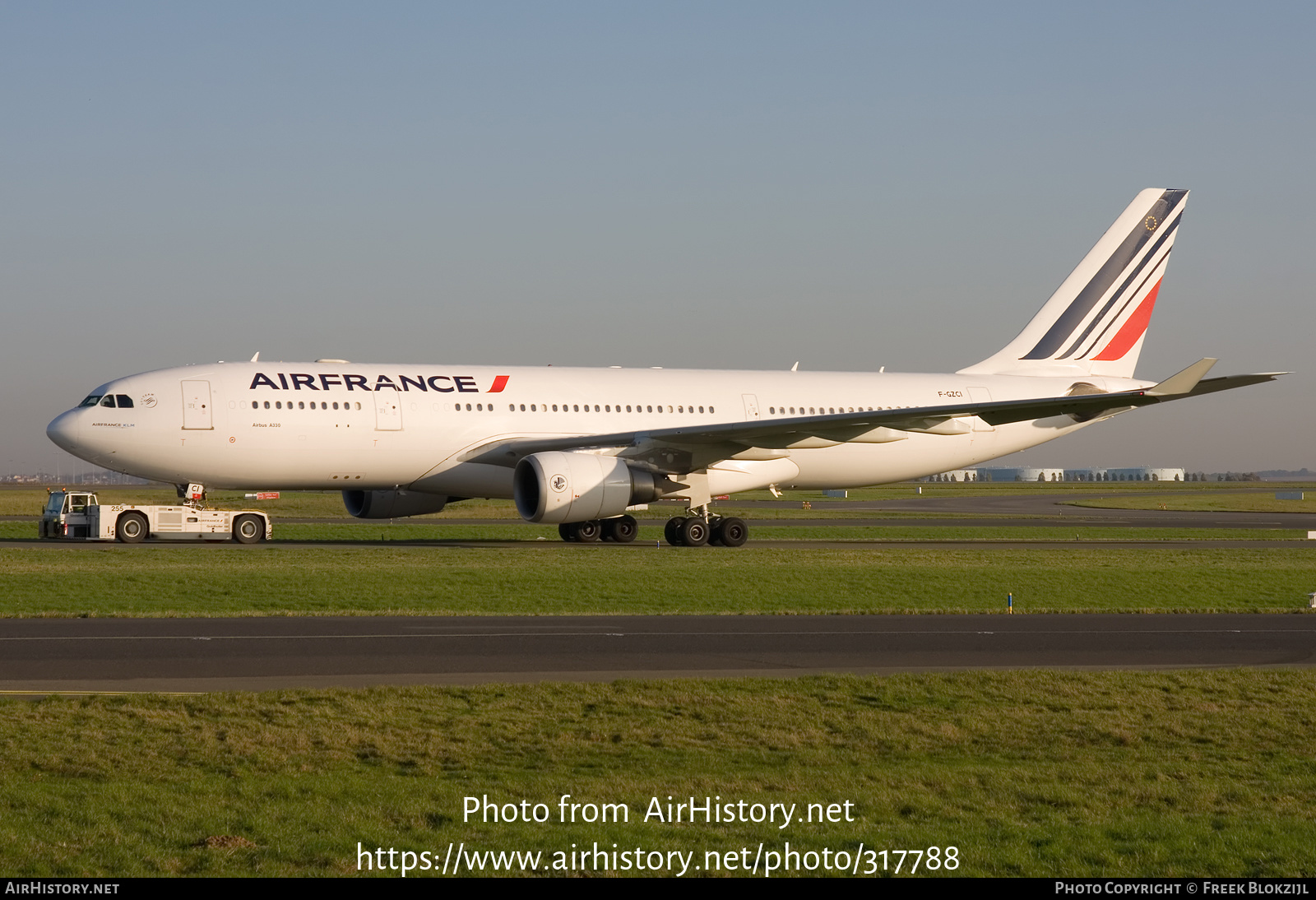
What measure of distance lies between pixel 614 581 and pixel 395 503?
535 inches

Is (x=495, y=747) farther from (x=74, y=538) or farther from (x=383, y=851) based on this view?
(x=74, y=538)

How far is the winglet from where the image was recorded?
110 ft

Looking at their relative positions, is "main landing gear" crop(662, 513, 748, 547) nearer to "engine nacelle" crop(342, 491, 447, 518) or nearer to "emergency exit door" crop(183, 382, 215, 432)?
"engine nacelle" crop(342, 491, 447, 518)

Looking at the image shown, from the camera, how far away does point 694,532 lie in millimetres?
36531

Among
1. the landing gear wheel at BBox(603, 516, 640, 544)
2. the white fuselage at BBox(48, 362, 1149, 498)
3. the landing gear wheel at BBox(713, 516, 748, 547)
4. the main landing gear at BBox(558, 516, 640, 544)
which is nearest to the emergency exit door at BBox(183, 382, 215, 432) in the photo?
the white fuselage at BBox(48, 362, 1149, 498)

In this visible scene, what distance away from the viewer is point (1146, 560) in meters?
33.1

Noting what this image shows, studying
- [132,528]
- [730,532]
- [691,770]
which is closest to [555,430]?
[730,532]

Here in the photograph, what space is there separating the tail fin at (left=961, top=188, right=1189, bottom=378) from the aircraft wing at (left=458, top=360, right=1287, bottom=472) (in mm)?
7558

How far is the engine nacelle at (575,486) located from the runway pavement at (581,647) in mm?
11567

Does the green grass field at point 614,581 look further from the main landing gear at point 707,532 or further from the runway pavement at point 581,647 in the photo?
the main landing gear at point 707,532

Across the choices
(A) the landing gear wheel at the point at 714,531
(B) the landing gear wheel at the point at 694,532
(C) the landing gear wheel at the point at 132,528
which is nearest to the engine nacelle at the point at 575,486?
(B) the landing gear wheel at the point at 694,532

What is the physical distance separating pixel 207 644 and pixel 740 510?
51.3 meters

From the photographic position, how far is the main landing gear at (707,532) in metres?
36.6

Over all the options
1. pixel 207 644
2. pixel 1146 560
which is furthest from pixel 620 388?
pixel 207 644
